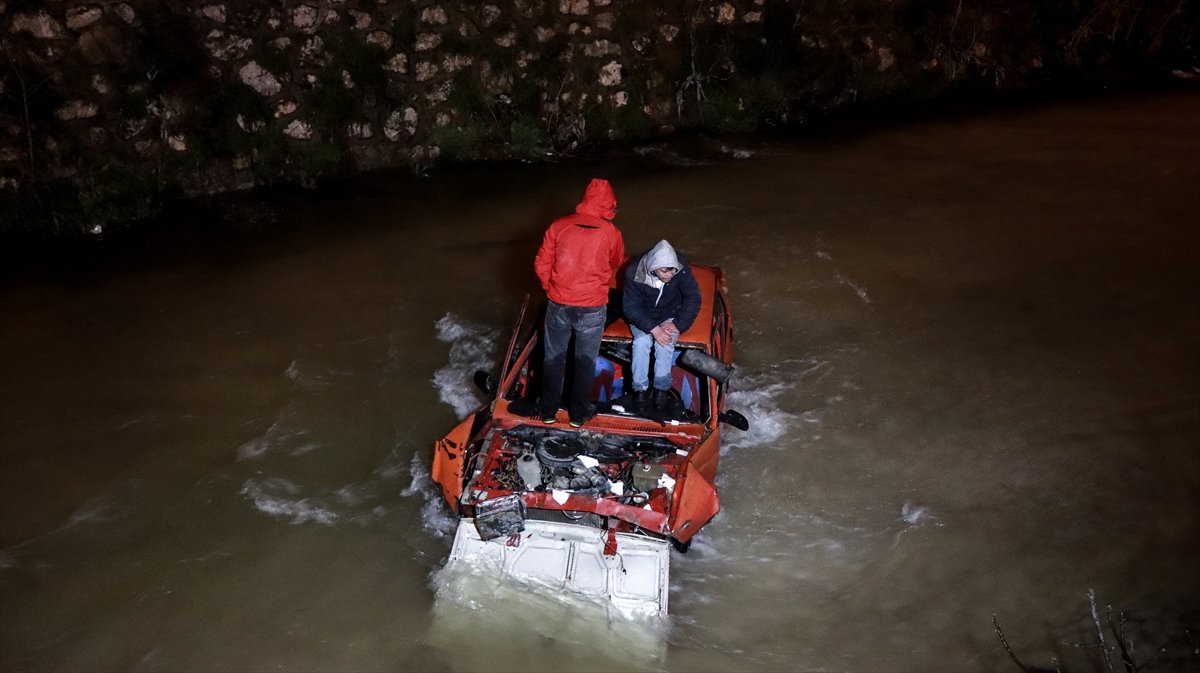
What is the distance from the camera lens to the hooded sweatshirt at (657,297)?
6953 mm

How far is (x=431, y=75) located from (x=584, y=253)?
26.4ft

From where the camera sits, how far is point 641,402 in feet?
23.0

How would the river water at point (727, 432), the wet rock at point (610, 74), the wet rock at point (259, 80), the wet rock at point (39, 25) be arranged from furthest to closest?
1. the wet rock at point (610, 74)
2. the wet rock at point (259, 80)
3. the wet rock at point (39, 25)
4. the river water at point (727, 432)

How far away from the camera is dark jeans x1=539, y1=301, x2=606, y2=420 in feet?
22.4

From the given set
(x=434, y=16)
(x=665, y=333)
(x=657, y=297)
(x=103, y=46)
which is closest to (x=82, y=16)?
(x=103, y=46)

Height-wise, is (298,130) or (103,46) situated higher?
(103,46)

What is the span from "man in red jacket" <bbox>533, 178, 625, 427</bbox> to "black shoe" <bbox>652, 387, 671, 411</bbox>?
507 millimetres

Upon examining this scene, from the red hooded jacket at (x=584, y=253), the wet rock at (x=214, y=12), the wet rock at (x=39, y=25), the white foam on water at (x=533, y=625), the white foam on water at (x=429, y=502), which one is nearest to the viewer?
the white foam on water at (x=533, y=625)

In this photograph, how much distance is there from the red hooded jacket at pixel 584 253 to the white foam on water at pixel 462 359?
2362 mm

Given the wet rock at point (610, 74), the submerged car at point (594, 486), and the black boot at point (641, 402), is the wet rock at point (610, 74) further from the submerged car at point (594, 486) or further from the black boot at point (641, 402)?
the black boot at point (641, 402)

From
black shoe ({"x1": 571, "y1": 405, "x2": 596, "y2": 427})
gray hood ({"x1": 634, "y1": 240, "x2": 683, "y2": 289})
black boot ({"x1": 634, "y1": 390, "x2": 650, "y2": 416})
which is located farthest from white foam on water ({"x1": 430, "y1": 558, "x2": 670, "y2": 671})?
gray hood ({"x1": 634, "y1": 240, "x2": 683, "y2": 289})

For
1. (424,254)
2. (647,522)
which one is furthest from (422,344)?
(647,522)

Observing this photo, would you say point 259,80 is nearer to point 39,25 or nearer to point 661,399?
point 39,25

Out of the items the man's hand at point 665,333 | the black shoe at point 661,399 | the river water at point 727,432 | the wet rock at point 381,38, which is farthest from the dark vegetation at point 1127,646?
the wet rock at point 381,38
